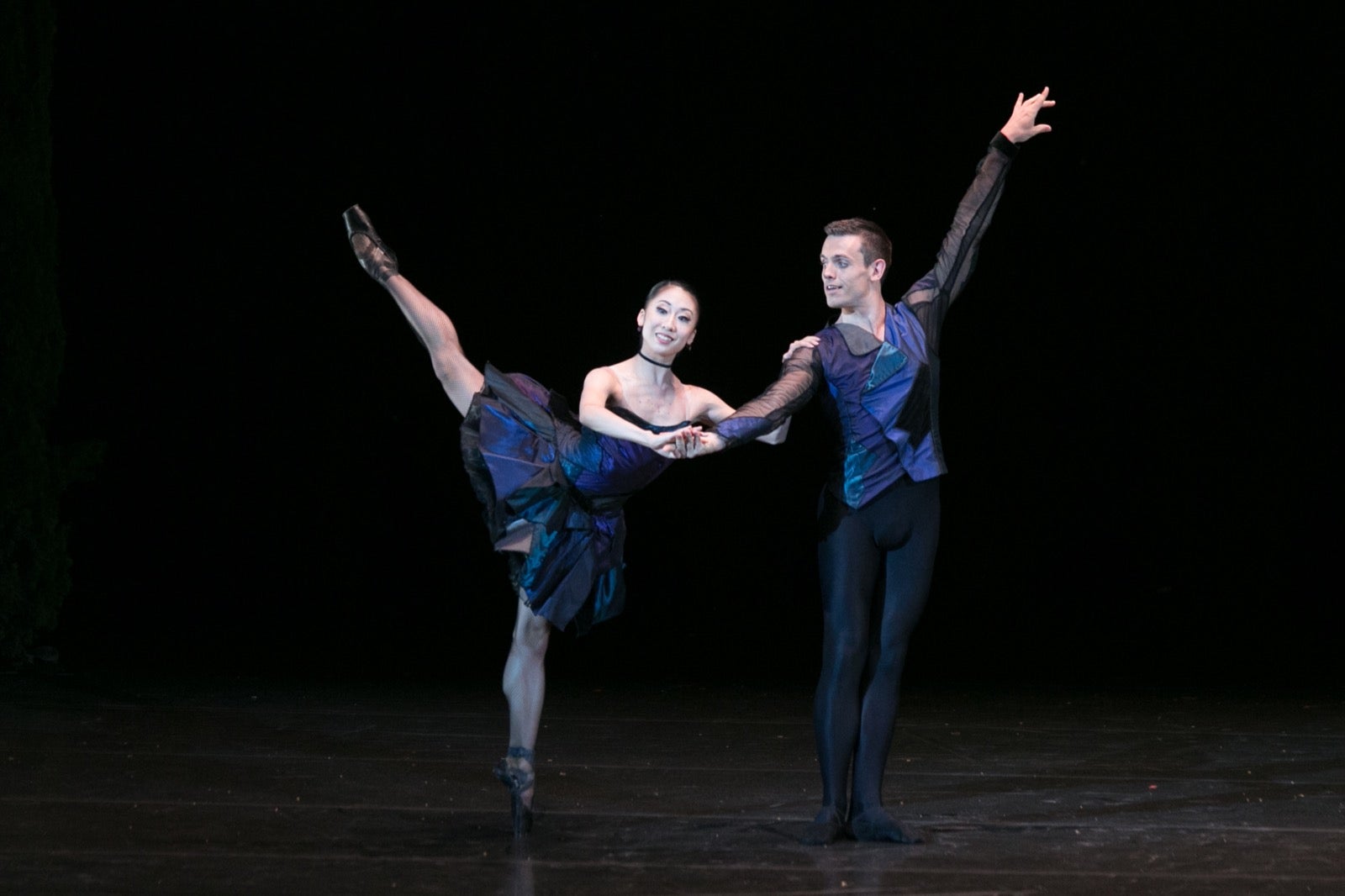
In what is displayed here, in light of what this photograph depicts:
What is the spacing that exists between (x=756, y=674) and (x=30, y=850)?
3498 mm

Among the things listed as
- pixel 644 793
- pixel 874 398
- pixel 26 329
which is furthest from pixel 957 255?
pixel 26 329

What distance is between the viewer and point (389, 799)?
350 centimetres

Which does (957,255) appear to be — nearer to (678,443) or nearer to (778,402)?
(778,402)

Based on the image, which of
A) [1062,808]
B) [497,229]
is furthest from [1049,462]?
[1062,808]

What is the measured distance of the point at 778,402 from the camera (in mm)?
3006

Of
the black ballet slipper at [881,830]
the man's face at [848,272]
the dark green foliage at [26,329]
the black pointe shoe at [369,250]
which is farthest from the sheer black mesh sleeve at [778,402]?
the dark green foliage at [26,329]

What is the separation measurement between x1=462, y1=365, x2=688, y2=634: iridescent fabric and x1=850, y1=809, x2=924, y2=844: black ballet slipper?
2.23 ft

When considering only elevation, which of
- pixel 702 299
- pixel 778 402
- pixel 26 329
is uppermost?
pixel 702 299

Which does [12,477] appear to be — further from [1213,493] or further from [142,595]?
[1213,493]

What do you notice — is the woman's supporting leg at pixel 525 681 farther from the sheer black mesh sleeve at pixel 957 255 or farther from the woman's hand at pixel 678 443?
the sheer black mesh sleeve at pixel 957 255

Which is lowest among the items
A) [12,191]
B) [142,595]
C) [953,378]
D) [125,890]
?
[125,890]

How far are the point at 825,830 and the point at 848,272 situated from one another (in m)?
1.10

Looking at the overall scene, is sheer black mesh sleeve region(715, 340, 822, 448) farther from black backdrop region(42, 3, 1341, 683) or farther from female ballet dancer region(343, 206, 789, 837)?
black backdrop region(42, 3, 1341, 683)

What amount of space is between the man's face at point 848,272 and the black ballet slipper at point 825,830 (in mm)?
1011
